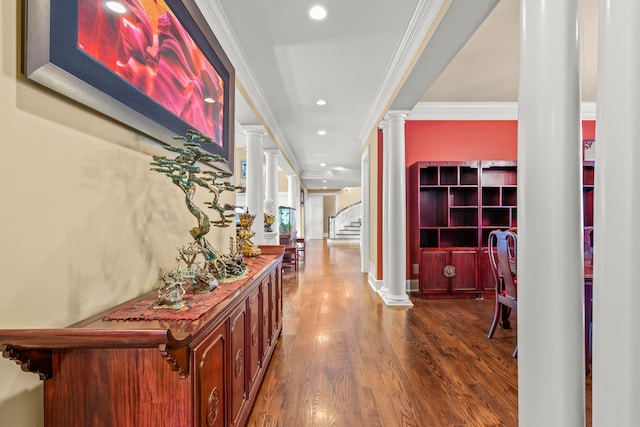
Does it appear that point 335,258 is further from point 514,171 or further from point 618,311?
point 618,311

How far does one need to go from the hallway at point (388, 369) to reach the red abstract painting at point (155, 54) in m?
1.90

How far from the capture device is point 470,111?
15.3ft

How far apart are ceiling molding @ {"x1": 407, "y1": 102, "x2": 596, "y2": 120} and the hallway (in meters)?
2.95

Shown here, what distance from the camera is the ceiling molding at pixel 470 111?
14.9 feet

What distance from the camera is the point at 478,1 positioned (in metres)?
1.92

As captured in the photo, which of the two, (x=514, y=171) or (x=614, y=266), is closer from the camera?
(x=614, y=266)

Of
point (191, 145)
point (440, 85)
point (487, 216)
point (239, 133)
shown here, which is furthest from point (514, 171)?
point (239, 133)

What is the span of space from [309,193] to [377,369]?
14443mm

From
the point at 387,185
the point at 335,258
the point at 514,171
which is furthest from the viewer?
the point at 335,258

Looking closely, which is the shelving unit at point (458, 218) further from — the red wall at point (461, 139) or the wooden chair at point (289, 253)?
the wooden chair at point (289, 253)

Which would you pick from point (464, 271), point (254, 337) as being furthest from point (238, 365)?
point (464, 271)

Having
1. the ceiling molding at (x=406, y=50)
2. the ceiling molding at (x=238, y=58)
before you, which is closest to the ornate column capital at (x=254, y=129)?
the ceiling molding at (x=238, y=58)

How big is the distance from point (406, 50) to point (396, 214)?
200 cm

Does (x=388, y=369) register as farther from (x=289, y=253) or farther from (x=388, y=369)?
(x=289, y=253)
